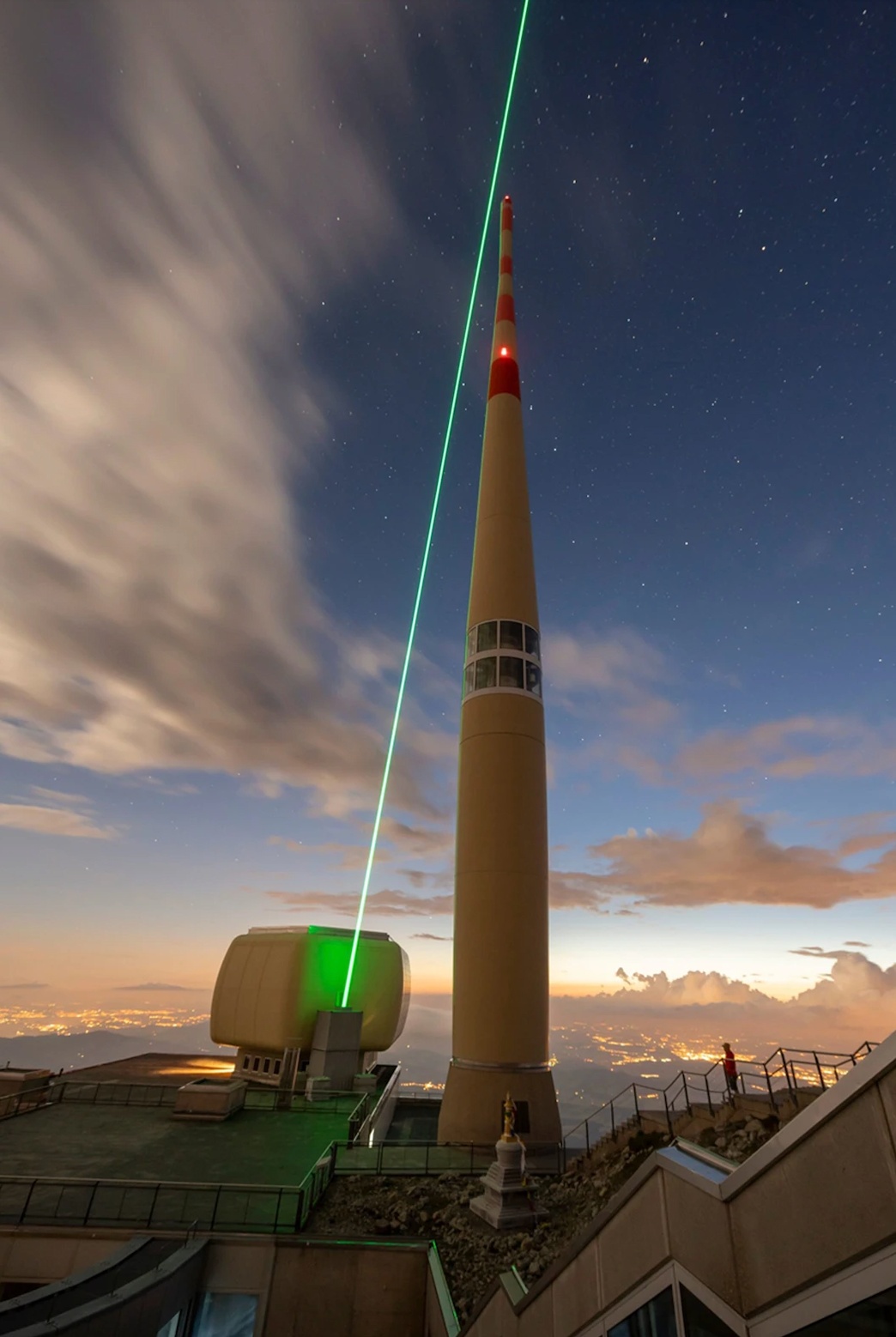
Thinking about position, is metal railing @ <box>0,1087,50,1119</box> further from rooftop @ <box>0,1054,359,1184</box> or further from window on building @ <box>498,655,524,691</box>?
window on building @ <box>498,655,524,691</box>

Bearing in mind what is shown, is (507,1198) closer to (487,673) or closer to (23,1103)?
(487,673)

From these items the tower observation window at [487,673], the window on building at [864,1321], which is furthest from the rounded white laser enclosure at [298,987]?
the window on building at [864,1321]

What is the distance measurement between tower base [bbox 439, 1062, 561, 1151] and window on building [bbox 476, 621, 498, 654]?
14434mm

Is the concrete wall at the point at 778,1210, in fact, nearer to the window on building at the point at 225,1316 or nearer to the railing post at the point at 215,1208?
the railing post at the point at 215,1208

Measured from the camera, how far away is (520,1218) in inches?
565

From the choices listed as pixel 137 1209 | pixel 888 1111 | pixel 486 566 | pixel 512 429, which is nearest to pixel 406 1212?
pixel 137 1209

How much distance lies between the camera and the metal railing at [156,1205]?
44.8 ft

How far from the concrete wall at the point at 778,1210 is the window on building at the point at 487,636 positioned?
21.5 meters

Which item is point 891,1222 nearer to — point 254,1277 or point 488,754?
point 254,1277

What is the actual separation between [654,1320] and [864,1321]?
241 centimetres

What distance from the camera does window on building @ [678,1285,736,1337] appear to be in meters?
4.58

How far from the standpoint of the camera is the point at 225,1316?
43.9 ft

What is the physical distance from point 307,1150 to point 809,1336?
1993 cm

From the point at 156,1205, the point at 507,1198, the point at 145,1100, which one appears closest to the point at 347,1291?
the point at 507,1198
